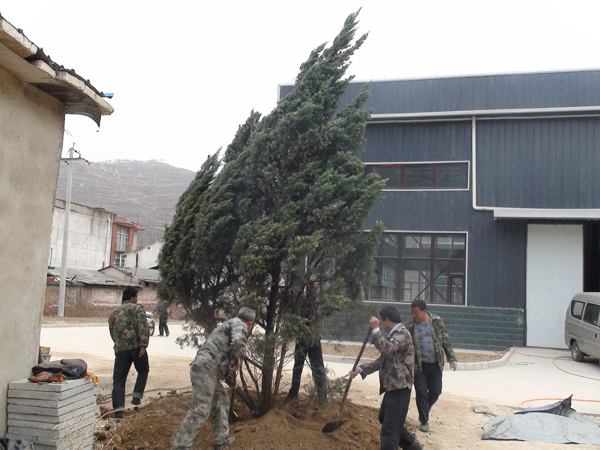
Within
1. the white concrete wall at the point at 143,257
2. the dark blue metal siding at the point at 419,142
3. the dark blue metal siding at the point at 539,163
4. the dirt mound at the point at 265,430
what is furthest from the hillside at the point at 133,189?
the dirt mound at the point at 265,430

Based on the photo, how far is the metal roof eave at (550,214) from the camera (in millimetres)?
15570

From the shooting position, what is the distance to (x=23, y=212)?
4855mm

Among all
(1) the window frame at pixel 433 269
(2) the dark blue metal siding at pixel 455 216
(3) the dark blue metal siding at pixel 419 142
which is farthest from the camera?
(3) the dark blue metal siding at pixel 419 142

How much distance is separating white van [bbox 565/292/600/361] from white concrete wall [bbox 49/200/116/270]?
38.9 m

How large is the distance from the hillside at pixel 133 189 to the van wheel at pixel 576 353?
74559mm

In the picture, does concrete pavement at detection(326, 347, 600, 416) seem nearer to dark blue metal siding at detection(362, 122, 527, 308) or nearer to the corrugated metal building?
the corrugated metal building

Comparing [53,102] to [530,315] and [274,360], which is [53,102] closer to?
[274,360]

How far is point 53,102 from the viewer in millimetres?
5285

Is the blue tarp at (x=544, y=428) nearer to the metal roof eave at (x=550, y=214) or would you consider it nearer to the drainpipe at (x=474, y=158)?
the metal roof eave at (x=550, y=214)

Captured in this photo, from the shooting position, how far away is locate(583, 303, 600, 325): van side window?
42.5 feet

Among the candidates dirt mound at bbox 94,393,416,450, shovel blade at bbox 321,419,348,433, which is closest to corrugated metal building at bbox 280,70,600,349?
dirt mound at bbox 94,393,416,450

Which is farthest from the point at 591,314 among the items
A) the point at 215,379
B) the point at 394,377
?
the point at 215,379

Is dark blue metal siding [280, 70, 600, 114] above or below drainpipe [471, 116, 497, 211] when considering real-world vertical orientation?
above

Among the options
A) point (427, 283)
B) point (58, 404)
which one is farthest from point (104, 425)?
point (427, 283)
